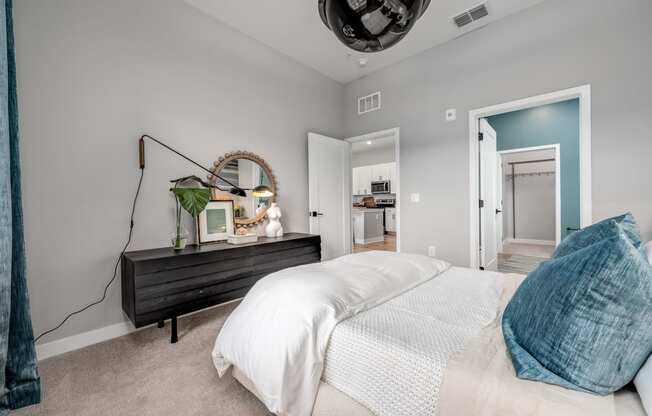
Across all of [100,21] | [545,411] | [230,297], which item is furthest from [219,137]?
[545,411]

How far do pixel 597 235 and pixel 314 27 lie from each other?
3106 mm

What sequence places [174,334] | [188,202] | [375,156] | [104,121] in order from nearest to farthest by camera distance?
[174,334] < [104,121] < [188,202] < [375,156]

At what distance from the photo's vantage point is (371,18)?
119 centimetres

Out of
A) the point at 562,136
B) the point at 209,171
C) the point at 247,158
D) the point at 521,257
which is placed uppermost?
the point at 562,136

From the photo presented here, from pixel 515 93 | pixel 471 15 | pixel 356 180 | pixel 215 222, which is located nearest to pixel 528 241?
pixel 356 180

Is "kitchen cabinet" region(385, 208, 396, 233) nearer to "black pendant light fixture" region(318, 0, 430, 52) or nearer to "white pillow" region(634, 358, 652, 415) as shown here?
"black pendant light fixture" region(318, 0, 430, 52)

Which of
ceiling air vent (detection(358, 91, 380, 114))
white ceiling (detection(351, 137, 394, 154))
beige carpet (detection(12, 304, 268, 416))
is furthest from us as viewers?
white ceiling (detection(351, 137, 394, 154))

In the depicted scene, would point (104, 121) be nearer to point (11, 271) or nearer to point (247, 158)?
point (247, 158)

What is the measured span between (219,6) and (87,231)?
2.42 metres

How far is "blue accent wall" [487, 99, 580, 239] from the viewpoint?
4.68 meters

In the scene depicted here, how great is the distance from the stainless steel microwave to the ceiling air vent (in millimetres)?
3716

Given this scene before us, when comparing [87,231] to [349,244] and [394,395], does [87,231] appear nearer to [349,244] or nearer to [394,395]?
[394,395]

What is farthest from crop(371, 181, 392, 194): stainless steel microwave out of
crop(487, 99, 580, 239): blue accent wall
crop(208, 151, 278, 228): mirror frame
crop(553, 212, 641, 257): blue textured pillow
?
crop(553, 212, 641, 257): blue textured pillow

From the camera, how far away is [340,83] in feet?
14.4
